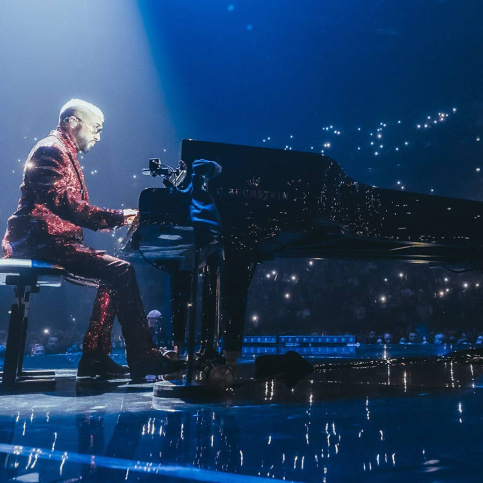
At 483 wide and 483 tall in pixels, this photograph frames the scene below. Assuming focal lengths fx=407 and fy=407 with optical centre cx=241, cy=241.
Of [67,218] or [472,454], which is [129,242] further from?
[472,454]

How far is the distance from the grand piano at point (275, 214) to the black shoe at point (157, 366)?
14.3 inches

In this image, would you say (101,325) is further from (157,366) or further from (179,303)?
(179,303)

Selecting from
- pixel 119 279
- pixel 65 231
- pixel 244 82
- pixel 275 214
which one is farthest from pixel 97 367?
pixel 244 82

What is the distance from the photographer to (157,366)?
2.36m

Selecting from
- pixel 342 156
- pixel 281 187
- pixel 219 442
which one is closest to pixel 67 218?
pixel 281 187

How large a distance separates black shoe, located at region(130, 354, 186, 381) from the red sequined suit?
0.13 ft

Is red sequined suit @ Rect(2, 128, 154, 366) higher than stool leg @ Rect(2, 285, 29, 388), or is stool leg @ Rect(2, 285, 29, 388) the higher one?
red sequined suit @ Rect(2, 128, 154, 366)

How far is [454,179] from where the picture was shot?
945cm

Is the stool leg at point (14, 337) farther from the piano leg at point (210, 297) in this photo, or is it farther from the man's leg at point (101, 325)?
the piano leg at point (210, 297)

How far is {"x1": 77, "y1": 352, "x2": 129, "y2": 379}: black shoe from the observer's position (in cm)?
265

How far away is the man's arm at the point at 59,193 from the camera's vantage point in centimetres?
232

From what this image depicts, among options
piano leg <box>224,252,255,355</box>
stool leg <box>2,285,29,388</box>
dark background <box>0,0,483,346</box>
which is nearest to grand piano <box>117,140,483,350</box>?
piano leg <box>224,252,255,355</box>

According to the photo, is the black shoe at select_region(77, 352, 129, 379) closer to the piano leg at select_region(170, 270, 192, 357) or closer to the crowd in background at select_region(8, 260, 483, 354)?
the piano leg at select_region(170, 270, 192, 357)

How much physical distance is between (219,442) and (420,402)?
108 cm
